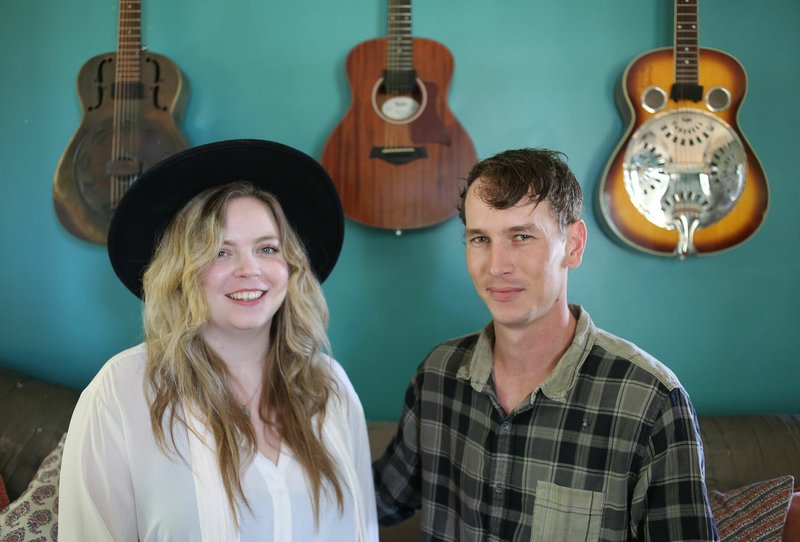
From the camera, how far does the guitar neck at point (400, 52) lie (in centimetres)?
214

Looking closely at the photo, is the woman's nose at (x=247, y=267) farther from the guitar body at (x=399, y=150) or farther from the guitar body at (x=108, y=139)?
the guitar body at (x=108, y=139)

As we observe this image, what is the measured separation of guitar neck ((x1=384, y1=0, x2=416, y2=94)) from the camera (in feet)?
7.01

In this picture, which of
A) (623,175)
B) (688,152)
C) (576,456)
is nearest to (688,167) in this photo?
(688,152)

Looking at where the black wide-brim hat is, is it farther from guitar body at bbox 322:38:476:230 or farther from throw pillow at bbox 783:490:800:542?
throw pillow at bbox 783:490:800:542

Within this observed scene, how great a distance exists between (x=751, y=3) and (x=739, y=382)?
1.28 m

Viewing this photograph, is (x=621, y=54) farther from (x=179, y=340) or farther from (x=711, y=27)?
(x=179, y=340)

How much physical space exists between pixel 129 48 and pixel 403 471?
5.21ft

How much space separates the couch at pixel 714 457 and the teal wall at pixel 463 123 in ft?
0.77

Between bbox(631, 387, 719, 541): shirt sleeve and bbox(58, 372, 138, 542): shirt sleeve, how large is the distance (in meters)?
1.07

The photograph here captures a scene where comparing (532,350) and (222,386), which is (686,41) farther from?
(222,386)

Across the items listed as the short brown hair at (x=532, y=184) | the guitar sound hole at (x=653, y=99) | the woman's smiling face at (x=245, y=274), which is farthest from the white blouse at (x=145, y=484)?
the guitar sound hole at (x=653, y=99)

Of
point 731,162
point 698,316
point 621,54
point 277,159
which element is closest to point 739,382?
point 698,316

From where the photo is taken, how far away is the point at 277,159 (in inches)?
64.2

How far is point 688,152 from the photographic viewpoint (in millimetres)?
2100
